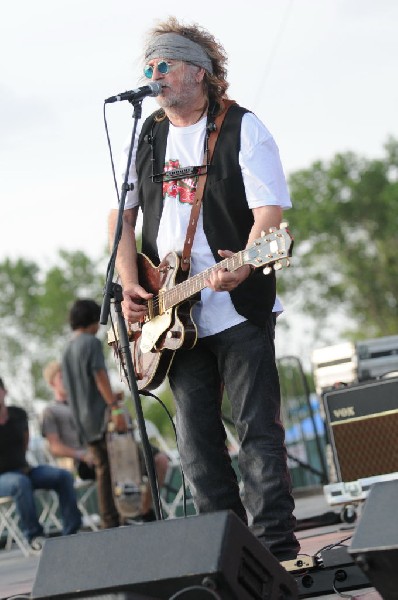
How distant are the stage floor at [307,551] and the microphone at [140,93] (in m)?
1.79

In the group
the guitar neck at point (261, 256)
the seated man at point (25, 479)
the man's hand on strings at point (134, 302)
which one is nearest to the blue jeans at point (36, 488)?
the seated man at point (25, 479)

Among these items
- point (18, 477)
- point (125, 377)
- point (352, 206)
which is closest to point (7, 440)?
point (18, 477)

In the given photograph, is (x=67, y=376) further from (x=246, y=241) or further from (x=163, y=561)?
(x=163, y=561)

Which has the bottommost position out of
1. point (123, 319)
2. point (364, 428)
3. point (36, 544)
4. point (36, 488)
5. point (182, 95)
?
point (36, 544)

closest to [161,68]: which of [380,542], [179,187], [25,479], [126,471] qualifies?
[179,187]

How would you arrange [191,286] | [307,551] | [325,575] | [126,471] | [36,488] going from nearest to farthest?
[325,575], [191,286], [307,551], [126,471], [36,488]

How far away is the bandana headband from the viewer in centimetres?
432

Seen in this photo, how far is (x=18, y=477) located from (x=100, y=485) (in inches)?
26.6

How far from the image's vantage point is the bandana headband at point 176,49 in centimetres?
432

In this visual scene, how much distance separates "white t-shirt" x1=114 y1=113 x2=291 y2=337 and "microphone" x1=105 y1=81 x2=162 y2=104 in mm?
225

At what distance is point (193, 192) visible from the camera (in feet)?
14.0

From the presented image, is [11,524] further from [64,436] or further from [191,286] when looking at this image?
[191,286]

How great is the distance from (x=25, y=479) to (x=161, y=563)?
6.23 m

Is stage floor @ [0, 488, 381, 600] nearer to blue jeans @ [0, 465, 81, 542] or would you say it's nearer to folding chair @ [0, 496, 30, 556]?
folding chair @ [0, 496, 30, 556]
